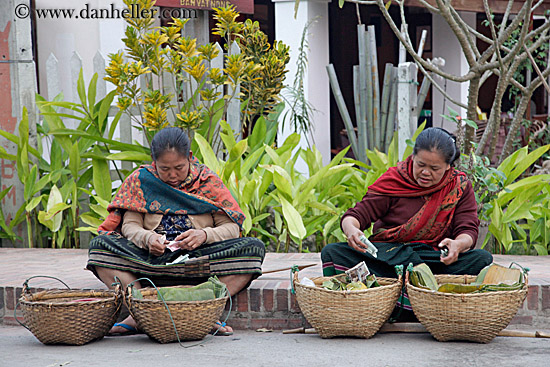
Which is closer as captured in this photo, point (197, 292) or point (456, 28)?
point (197, 292)

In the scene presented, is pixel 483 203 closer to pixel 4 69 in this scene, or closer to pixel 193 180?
pixel 193 180

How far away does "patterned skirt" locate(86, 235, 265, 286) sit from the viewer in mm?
3680

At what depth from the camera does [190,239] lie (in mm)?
3637

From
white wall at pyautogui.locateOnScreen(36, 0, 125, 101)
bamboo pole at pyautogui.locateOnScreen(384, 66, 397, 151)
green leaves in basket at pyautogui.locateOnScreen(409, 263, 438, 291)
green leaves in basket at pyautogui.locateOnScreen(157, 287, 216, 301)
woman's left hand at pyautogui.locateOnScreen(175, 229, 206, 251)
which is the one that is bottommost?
green leaves in basket at pyautogui.locateOnScreen(157, 287, 216, 301)

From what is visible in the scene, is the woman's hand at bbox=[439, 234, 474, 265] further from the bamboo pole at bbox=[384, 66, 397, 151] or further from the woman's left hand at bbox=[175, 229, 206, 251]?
the bamboo pole at bbox=[384, 66, 397, 151]

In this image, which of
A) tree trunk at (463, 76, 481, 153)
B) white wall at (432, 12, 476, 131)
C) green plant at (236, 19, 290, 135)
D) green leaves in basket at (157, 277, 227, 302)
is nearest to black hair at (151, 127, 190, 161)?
green leaves in basket at (157, 277, 227, 302)

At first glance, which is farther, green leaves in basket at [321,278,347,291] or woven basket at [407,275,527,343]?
green leaves in basket at [321,278,347,291]

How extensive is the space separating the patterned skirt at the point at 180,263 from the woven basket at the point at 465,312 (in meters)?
0.87

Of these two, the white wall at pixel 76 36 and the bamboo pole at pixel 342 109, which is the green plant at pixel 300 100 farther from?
the white wall at pixel 76 36

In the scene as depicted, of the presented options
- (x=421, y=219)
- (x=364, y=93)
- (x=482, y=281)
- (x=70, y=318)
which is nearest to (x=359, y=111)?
(x=364, y=93)

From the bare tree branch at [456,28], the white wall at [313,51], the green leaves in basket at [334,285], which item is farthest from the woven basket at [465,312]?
the white wall at [313,51]

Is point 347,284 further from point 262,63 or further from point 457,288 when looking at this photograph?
point 262,63

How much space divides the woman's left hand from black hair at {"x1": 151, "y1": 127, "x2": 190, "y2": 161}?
40 cm

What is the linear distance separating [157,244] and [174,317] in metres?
0.45
